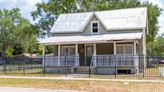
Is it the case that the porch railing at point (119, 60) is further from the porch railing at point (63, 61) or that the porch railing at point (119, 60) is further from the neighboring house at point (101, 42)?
the porch railing at point (63, 61)

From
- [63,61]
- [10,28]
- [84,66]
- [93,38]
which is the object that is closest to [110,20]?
[93,38]

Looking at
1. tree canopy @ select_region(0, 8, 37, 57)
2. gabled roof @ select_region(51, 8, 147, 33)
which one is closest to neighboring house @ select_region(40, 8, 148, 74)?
gabled roof @ select_region(51, 8, 147, 33)

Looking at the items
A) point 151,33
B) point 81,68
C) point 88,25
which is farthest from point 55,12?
point 81,68

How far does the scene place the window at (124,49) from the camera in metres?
30.5

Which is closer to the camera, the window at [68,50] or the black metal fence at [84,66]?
the black metal fence at [84,66]

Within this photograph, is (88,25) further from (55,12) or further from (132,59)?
(55,12)

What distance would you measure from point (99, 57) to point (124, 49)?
10.9 ft

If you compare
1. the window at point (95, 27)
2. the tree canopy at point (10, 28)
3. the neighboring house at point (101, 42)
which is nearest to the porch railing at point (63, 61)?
the neighboring house at point (101, 42)

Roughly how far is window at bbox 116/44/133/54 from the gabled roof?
5.84 feet

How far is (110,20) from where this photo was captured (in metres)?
33.1

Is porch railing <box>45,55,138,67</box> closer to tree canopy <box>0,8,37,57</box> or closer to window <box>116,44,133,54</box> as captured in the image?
window <box>116,44,133,54</box>

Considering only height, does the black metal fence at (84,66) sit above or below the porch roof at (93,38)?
below

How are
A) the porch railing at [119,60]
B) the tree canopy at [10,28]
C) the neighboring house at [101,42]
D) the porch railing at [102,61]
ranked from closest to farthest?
the porch railing at [119,60]
the porch railing at [102,61]
the neighboring house at [101,42]
the tree canopy at [10,28]

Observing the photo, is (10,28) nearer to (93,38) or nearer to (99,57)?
(93,38)
